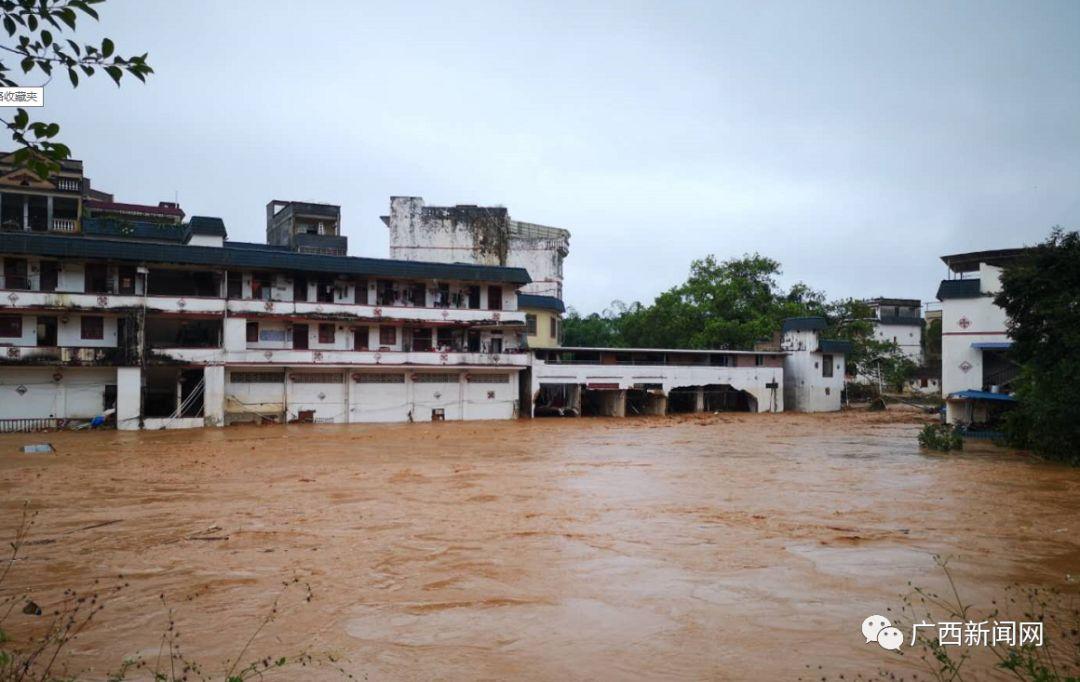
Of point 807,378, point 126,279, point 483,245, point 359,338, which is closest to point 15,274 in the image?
point 126,279

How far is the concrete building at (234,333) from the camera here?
99.7 ft

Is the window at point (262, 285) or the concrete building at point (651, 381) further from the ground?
the window at point (262, 285)

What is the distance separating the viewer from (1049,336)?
78.5ft

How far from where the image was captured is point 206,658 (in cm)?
705

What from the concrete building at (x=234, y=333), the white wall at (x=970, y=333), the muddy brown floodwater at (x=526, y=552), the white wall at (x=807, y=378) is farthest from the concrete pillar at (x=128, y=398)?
the white wall at (x=807, y=378)

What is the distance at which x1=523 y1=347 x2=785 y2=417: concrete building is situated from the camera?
4147cm

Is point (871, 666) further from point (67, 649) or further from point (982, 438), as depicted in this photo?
point (982, 438)

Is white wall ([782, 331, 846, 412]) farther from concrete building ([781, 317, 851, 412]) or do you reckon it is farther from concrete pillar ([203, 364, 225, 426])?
concrete pillar ([203, 364, 225, 426])

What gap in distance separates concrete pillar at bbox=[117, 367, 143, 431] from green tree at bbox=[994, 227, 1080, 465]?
34546 millimetres

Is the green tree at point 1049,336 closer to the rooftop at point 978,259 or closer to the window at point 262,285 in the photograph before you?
the rooftop at point 978,259

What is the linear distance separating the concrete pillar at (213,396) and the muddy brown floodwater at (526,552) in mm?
8507

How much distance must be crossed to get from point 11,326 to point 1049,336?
40.2m

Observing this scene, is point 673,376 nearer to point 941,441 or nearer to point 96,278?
point 941,441

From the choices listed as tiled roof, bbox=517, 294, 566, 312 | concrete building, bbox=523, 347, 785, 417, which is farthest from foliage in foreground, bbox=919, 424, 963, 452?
tiled roof, bbox=517, 294, 566, 312
